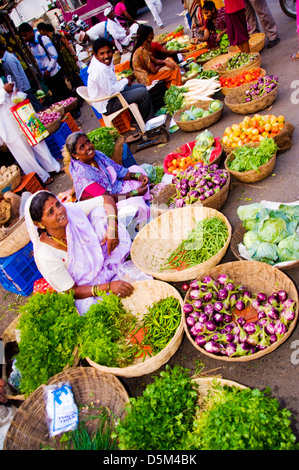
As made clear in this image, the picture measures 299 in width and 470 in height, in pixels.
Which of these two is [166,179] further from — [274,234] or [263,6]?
[263,6]

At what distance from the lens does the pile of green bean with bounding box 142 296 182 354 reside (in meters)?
2.59

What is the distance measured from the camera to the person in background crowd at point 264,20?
621cm

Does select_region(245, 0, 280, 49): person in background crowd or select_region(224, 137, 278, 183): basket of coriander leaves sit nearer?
select_region(224, 137, 278, 183): basket of coriander leaves

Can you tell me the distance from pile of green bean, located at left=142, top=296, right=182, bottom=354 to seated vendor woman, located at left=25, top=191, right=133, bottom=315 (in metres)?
0.36

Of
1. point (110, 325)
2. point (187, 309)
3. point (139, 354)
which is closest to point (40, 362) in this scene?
point (110, 325)

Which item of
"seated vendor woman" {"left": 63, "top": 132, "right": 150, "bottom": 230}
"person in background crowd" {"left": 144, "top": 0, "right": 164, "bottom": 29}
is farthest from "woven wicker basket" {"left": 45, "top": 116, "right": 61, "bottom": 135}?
"person in background crowd" {"left": 144, "top": 0, "right": 164, "bottom": 29}

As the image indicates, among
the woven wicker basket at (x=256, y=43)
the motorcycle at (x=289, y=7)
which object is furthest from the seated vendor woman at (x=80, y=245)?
the motorcycle at (x=289, y=7)

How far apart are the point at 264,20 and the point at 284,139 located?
429cm

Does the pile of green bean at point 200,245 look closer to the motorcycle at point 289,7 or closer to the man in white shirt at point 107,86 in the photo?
the man in white shirt at point 107,86

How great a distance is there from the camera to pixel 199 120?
202 inches

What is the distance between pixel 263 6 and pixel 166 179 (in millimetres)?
4658

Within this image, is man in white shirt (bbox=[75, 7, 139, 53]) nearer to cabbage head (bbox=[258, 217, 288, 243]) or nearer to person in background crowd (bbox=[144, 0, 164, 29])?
person in background crowd (bbox=[144, 0, 164, 29])

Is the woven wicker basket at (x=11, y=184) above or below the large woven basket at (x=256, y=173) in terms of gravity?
above

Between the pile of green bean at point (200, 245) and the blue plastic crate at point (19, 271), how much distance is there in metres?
2.07
